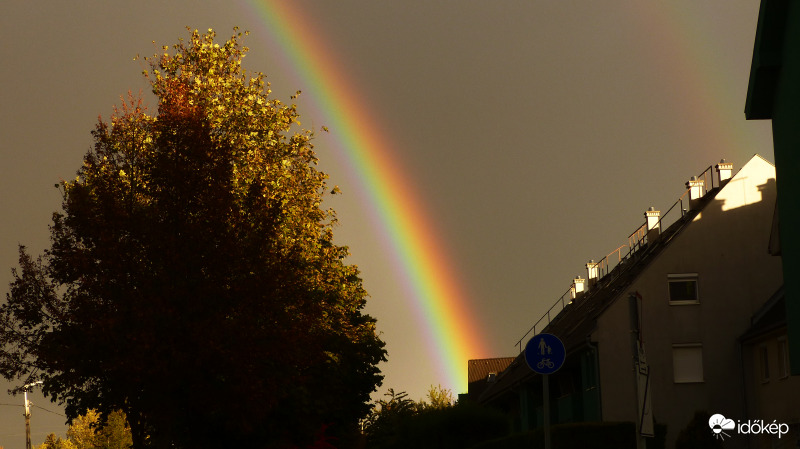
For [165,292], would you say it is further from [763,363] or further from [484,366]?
[484,366]

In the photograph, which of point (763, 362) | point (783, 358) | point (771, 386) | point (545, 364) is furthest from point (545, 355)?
point (763, 362)

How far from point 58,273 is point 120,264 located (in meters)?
1.53

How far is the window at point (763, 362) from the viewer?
38.8 metres

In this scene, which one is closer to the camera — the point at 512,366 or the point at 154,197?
the point at 154,197

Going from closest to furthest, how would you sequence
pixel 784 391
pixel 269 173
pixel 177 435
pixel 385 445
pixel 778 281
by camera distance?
pixel 269 173 < pixel 177 435 < pixel 784 391 < pixel 778 281 < pixel 385 445

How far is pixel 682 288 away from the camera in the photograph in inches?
1678

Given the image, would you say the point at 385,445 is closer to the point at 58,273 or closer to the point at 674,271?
the point at 674,271

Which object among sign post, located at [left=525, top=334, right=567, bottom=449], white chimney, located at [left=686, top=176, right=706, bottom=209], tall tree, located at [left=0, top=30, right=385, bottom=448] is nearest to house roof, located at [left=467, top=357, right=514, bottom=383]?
white chimney, located at [left=686, top=176, right=706, bottom=209]

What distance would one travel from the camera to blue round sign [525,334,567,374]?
15.0m

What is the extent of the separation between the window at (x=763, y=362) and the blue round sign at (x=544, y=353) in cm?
2627

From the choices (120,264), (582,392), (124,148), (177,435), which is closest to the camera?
(120,264)

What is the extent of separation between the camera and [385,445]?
162 feet

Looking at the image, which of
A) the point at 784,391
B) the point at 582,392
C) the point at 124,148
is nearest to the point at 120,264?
the point at 124,148

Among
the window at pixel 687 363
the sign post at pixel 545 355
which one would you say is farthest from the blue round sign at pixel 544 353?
the window at pixel 687 363
